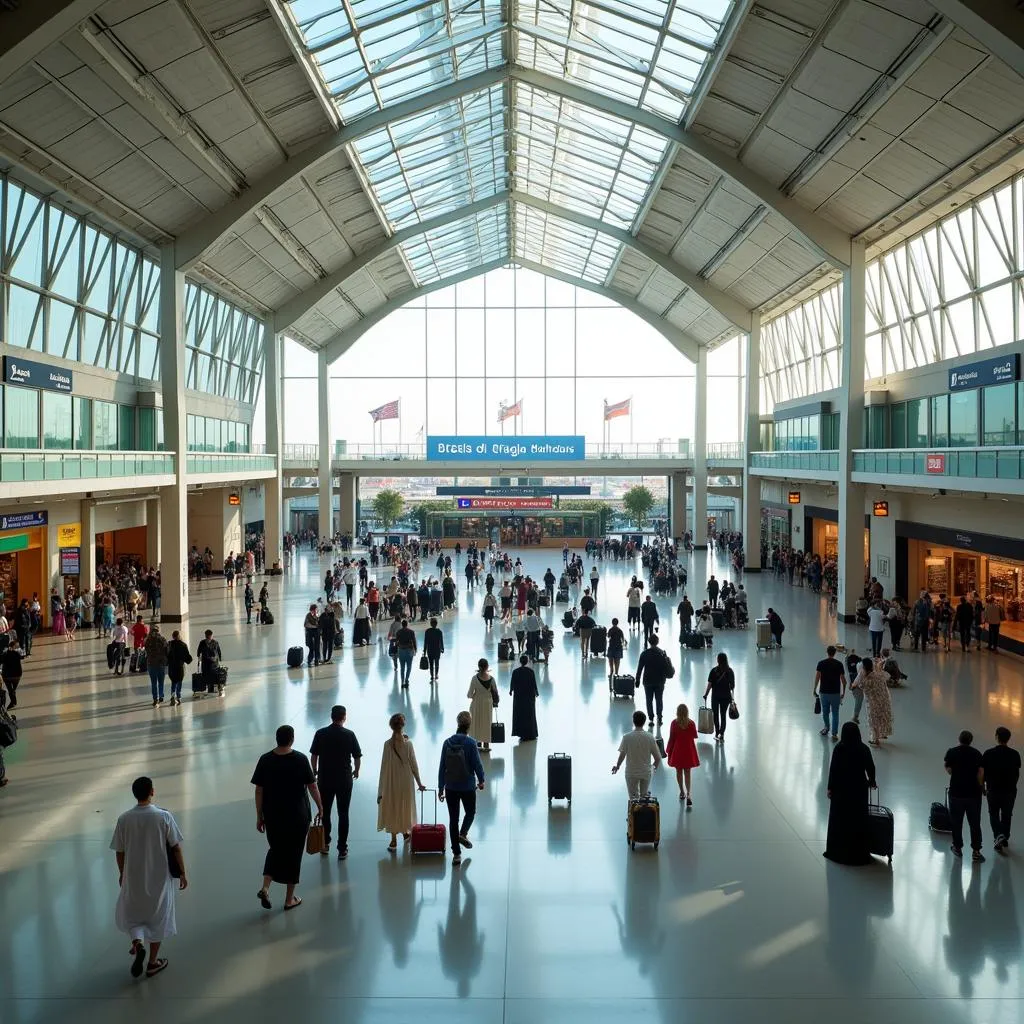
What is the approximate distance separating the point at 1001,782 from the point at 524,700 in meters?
5.71

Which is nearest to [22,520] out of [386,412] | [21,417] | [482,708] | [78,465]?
[21,417]

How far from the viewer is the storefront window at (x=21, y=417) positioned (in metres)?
21.1

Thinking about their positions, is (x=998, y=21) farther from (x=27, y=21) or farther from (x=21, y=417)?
(x=21, y=417)

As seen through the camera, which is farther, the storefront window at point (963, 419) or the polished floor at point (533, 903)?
the storefront window at point (963, 419)

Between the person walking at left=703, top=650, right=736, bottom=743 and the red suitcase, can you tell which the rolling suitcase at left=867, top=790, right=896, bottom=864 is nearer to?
the person walking at left=703, top=650, right=736, bottom=743

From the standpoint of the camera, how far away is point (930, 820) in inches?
365

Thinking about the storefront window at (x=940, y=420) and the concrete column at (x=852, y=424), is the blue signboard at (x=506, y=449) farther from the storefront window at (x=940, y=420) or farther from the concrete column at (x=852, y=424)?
the storefront window at (x=940, y=420)

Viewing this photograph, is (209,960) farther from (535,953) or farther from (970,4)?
(970,4)

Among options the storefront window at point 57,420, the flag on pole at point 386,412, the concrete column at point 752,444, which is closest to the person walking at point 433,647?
the storefront window at point 57,420

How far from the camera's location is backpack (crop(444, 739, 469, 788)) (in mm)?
8281

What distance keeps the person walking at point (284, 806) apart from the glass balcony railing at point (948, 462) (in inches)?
591

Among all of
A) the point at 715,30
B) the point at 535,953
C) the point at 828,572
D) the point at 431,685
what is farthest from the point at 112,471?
the point at 828,572

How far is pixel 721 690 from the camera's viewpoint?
12359 millimetres

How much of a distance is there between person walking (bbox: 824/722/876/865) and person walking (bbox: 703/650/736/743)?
3.63 meters
